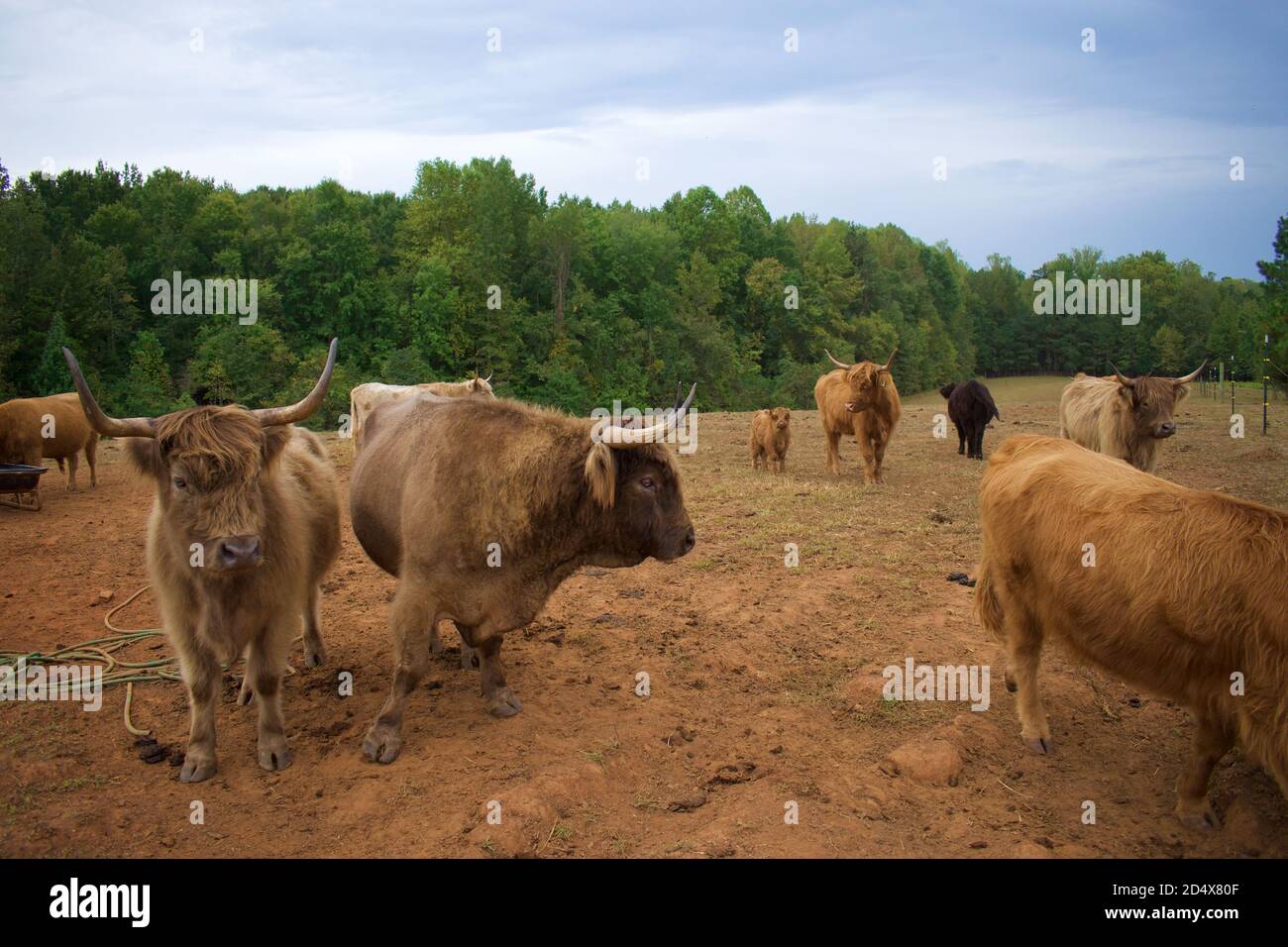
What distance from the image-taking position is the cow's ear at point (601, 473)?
4582mm

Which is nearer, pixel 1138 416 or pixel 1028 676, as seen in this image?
pixel 1028 676

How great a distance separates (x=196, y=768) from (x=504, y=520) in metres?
1.99

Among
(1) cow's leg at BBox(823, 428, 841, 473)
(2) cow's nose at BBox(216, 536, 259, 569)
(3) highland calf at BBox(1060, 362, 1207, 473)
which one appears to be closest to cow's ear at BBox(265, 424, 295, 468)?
(2) cow's nose at BBox(216, 536, 259, 569)

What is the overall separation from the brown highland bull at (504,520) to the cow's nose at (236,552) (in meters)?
0.91

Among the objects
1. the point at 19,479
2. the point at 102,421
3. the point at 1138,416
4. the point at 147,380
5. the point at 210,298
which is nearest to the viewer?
the point at 102,421

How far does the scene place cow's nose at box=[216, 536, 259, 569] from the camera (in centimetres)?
387

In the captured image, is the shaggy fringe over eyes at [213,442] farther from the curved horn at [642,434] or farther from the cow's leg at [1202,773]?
the cow's leg at [1202,773]

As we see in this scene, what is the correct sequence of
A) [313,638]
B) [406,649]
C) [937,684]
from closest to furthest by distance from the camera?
[406,649]
[937,684]
[313,638]

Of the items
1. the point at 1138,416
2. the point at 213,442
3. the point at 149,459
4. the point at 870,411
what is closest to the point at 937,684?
the point at 213,442

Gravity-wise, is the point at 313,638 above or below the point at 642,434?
below

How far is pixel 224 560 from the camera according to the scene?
3.88 meters

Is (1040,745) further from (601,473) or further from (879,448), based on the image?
(879,448)

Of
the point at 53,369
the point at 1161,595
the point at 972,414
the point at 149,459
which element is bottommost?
the point at 1161,595

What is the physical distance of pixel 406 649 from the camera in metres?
4.52
